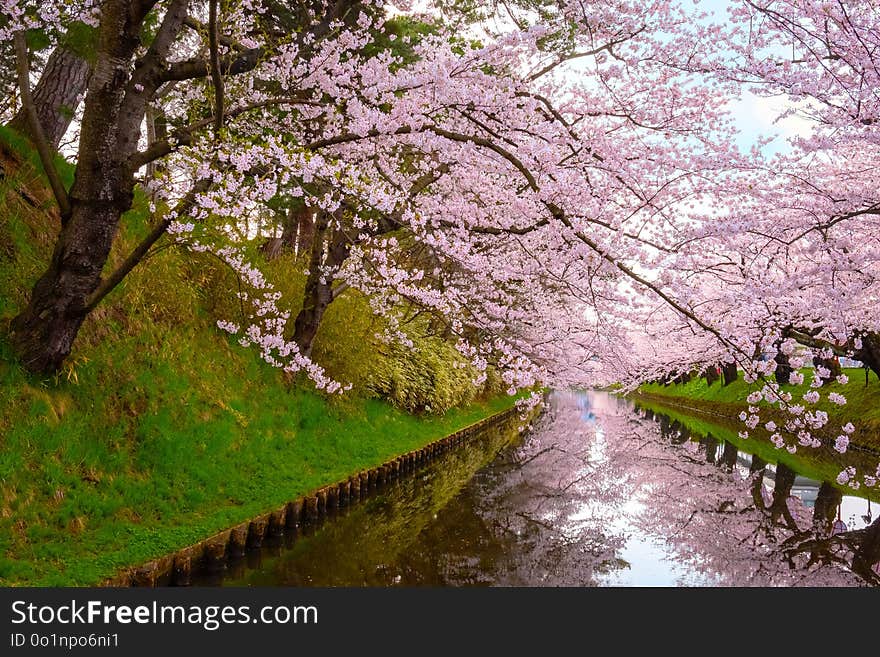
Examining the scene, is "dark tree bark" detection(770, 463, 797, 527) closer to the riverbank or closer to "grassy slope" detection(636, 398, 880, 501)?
"grassy slope" detection(636, 398, 880, 501)

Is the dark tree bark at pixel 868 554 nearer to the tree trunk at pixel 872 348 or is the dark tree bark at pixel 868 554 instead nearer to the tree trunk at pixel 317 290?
the tree trunk at pixel 872 348

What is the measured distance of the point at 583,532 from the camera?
10492mm

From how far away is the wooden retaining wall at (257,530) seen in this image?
20.1 feet

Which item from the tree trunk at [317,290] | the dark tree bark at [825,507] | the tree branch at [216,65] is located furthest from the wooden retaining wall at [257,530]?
the dark tree bark at [825,507]

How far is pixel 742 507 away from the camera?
12969mm

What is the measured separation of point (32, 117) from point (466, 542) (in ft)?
26.2

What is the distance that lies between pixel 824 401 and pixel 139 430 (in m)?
24.6

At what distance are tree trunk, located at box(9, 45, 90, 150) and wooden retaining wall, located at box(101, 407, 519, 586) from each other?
6914mm

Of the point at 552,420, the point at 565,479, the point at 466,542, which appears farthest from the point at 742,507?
the point at 552,420

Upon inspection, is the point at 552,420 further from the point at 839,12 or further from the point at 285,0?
the point at 839,12

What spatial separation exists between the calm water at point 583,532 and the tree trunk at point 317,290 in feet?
12.2

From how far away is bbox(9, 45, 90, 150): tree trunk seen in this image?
374 inches

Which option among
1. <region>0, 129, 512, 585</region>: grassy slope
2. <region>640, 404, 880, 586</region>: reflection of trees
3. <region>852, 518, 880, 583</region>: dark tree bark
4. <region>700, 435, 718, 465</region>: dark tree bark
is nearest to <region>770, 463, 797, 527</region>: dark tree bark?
<region>640, 404, 880, 586</region>: reflection of trees

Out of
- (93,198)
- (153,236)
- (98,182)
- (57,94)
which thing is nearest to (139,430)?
(153,236)
